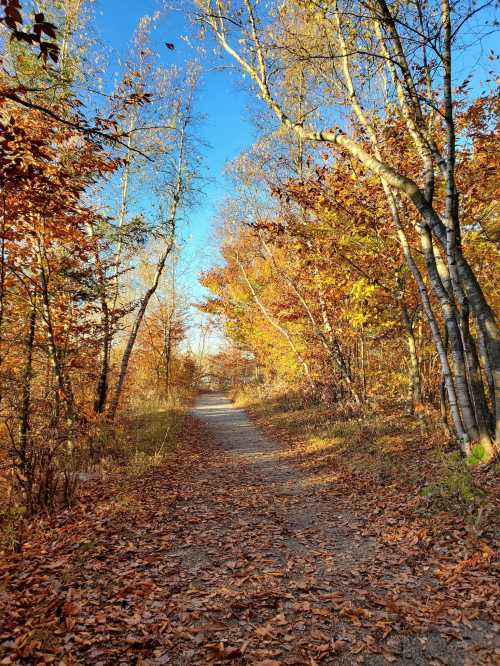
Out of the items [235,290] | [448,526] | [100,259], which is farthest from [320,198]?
[235,290]

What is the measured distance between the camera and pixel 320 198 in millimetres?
9016

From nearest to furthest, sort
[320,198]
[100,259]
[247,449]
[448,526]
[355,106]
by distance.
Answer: [448,526], [355,106], [320,198], [100,259], [247,449]

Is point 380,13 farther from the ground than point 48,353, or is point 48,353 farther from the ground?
point 380,13

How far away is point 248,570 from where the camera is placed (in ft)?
15.2

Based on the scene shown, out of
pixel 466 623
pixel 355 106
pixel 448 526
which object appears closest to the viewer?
pixel 466 623

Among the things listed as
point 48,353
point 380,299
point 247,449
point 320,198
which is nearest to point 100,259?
point 48,353

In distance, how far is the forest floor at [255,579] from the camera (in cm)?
331

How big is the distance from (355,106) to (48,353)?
8.38 m

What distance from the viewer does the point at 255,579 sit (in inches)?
173

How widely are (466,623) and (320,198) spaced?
316 inches

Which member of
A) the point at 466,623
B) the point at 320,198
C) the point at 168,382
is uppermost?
the point at 320,198

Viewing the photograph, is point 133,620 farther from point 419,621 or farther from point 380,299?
point 380,299

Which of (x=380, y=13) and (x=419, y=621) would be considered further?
(x=380, y=13)

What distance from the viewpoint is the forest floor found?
331 centimetres
